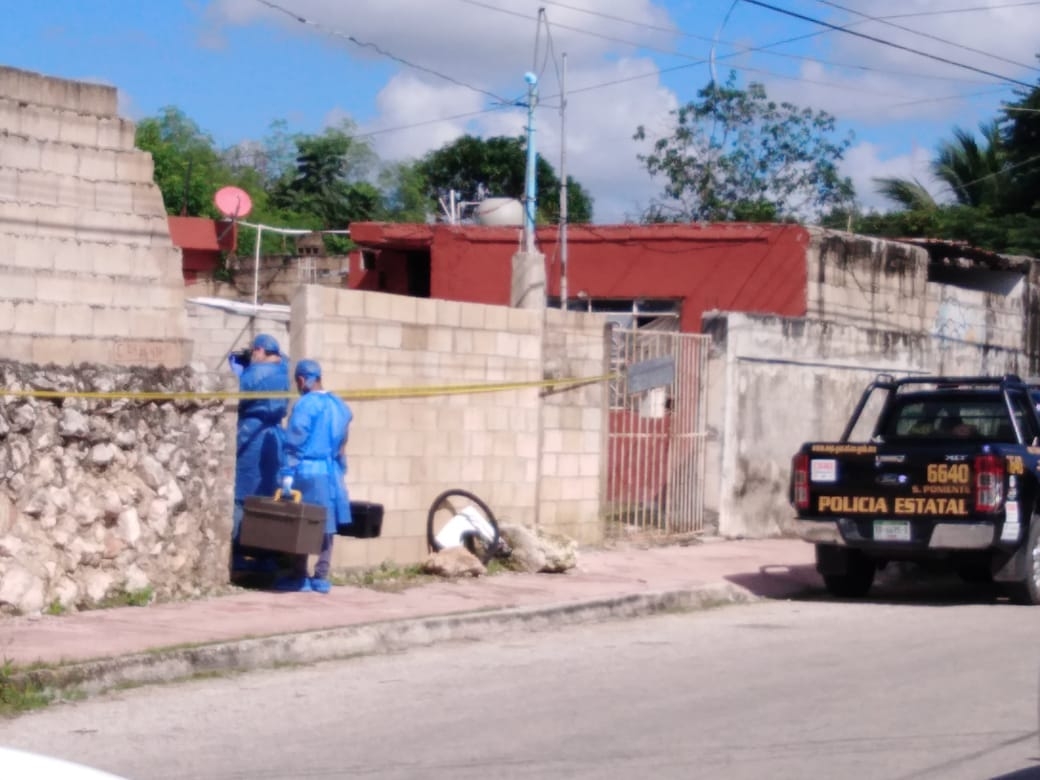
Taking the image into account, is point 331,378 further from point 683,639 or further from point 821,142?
point 821,142

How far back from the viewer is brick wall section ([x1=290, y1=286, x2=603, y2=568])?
12375mm

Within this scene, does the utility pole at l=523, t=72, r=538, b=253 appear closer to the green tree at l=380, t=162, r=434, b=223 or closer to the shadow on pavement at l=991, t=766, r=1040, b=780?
the shadow on pavement at l=991, t=766, r=1040, b=780

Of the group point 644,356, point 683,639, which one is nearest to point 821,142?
point 644,356

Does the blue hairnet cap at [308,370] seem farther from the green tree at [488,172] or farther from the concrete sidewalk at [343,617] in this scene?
the green tree at [488,172]

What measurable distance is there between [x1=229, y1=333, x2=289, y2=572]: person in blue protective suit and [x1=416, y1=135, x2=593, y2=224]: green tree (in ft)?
151

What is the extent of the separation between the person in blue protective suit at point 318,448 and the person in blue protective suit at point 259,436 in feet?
1.48

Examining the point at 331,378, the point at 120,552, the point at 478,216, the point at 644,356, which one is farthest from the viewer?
the point at 478,216

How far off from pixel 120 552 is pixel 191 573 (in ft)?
2.18

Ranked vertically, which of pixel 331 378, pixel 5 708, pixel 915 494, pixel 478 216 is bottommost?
pixel 5 708

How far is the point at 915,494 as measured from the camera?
12.7 meters

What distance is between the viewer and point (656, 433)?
1606 cm

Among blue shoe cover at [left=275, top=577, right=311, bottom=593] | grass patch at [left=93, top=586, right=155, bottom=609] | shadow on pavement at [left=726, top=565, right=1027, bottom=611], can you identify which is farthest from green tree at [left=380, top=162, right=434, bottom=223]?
grass patch at [left=93, top=586, right=155, bottom=609]

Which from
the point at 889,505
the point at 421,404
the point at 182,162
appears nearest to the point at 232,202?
the point at 421,404

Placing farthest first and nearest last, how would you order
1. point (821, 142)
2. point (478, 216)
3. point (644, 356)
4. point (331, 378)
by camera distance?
point (821, 142), point (478, 216), point (644, 356), point (331, 378)
